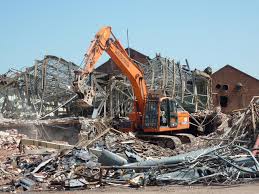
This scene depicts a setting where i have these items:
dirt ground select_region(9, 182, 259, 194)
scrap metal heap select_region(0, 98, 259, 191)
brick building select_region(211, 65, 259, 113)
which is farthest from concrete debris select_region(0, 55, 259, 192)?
brick building select_region(211, 65, 259, 113)

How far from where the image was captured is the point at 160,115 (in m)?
22.3

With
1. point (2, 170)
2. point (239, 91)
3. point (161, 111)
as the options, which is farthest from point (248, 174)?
point (239, 91)

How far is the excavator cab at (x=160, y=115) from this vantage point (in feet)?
72.8

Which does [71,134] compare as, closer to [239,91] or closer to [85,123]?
[85,123]

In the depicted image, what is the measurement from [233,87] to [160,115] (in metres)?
29.3

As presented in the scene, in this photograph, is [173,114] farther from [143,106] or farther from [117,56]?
[117,56]

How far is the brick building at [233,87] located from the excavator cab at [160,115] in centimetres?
2694

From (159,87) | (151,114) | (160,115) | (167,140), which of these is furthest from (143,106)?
(159,87)


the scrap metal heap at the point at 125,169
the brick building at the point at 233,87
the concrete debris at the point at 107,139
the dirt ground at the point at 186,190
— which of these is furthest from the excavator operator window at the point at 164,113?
the brick building at the point at 233,87

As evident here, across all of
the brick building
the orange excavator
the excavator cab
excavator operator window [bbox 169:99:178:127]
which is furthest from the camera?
the brick building

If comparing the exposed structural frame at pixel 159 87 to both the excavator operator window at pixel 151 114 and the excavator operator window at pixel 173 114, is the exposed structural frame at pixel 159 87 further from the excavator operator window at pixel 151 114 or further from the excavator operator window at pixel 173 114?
the excavator operator window at pixel 151 114

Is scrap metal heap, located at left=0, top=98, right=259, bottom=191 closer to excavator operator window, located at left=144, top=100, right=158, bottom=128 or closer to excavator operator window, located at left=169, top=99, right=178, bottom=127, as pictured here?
excavator operator window, located at left=144, top=100, right=158, bottom=128

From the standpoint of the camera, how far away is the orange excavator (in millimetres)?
21984

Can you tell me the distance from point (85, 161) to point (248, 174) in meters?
4.98
